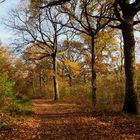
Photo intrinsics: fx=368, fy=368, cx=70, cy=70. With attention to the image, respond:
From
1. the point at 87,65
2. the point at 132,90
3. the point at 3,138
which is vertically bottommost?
the point at 3,138

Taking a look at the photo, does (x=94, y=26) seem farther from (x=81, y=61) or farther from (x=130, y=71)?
(x=81, y=61)

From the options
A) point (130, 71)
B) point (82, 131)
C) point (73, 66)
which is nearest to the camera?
point (82, 131)

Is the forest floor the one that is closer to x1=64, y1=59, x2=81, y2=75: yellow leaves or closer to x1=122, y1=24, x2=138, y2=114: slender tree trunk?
x1=122, y1=24, x2=138, y2=114: slender tree trunk

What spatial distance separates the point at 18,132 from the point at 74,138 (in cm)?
281

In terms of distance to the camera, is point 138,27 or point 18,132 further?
point 138,27

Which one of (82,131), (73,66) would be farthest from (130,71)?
(73,66)

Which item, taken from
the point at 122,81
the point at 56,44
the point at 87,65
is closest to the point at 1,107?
the point at 122,81

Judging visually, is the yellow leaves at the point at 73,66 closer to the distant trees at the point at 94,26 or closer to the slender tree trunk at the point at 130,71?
the distant trees at the point at 94,26

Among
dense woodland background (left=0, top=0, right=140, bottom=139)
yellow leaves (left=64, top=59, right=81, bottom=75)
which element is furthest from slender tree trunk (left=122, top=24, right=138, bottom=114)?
yellow leaves (left=64, top=59, right=81, bottom=75)

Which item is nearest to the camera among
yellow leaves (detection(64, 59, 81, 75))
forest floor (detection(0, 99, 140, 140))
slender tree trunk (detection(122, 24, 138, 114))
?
forest floor (detection(0, 99, 140, 140))

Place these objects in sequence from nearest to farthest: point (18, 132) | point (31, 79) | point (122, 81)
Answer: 1. point (18, 132)
2. point (122, 81)
3. point (31, 79)

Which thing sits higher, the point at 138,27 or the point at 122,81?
the point at 138,27

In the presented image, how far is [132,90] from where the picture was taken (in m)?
17.9

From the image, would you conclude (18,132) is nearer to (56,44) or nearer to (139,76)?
(139,76)
